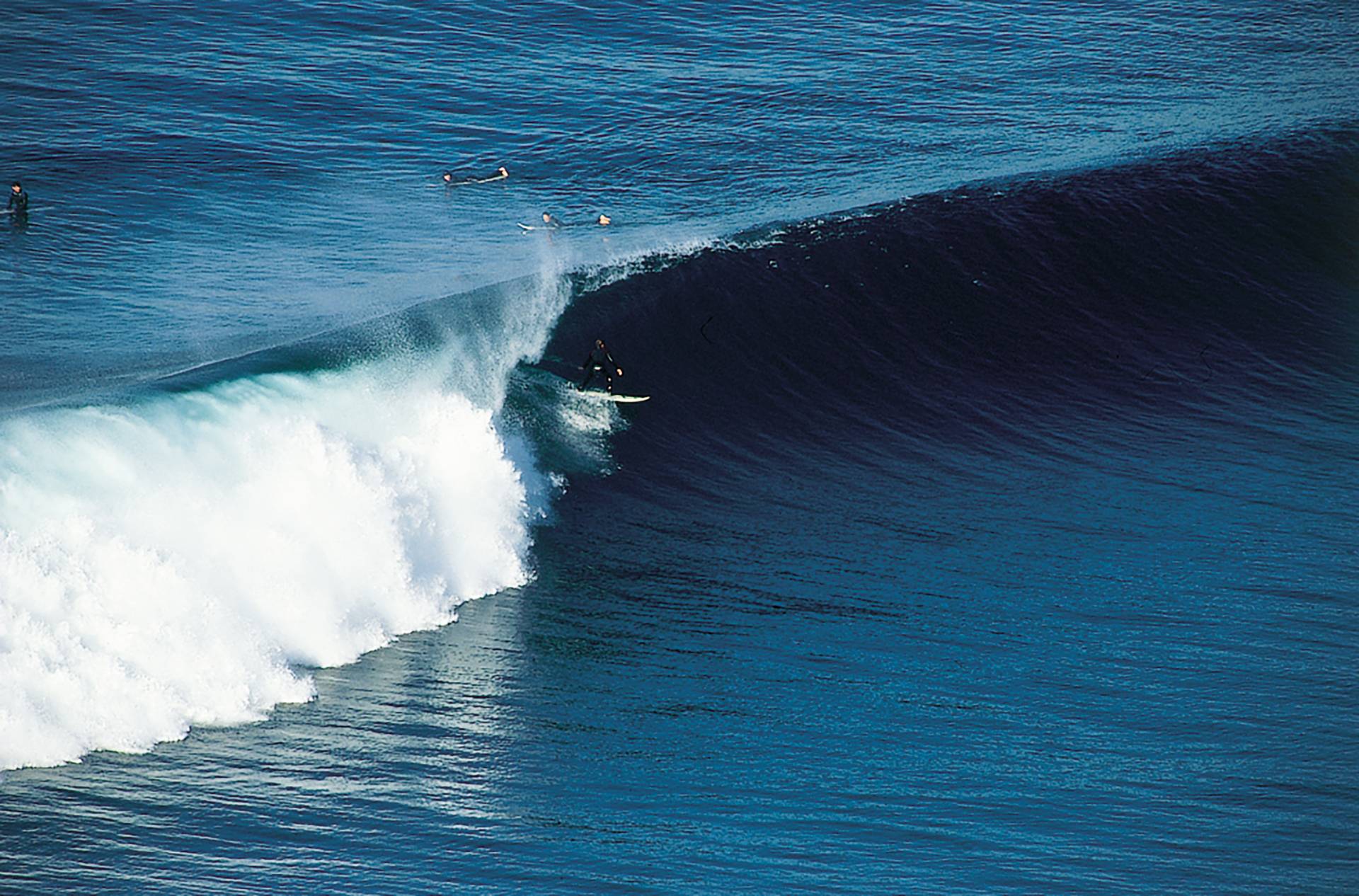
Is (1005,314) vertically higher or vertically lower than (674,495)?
higher

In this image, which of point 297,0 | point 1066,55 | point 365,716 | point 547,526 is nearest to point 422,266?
point 547,526

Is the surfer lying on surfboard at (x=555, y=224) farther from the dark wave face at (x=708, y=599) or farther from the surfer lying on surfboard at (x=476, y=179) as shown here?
the dark wave face at (x=708, y=599)

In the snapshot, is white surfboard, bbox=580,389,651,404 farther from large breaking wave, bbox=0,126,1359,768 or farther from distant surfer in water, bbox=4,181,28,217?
distant surfer in water, bbox=4,181,28,217

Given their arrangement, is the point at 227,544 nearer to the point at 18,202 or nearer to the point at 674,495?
the point at 674,495

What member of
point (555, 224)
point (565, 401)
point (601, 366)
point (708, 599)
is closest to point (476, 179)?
point (555, 224)

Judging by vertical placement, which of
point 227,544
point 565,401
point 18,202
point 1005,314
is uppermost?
point 18,202

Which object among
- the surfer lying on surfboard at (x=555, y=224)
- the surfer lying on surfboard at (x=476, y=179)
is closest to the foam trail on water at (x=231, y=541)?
the surfer lying on surfboard at (x=555, y=224)
